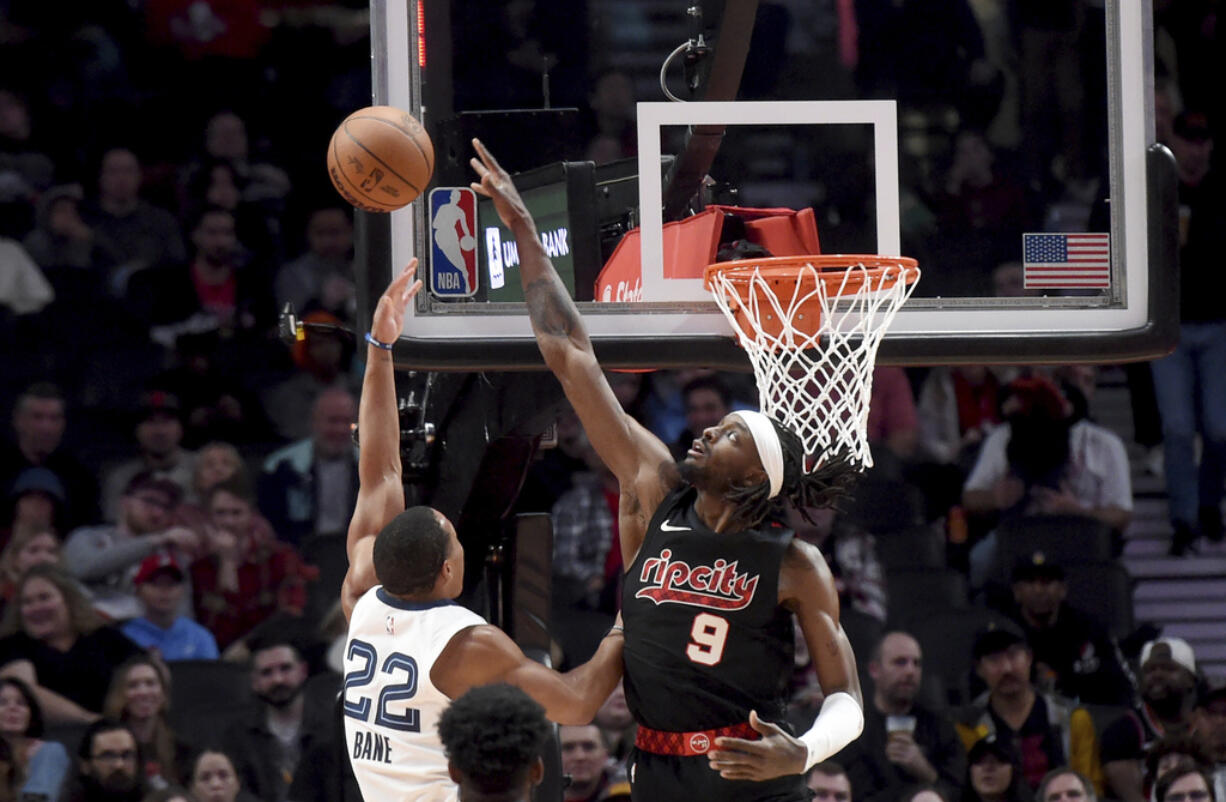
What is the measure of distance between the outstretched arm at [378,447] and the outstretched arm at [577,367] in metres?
0.36

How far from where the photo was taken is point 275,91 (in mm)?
11273

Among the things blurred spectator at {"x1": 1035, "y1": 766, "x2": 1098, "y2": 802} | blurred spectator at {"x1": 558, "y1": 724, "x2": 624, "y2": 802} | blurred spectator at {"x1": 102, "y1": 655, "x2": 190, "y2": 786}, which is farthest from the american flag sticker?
blurred spectator at {"x1": 102, "y1": 655, "x2": 190, "y2": 786}

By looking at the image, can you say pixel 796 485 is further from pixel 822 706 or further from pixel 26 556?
pixel 26 556

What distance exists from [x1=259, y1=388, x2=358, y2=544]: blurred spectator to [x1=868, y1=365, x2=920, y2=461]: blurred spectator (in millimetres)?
2843

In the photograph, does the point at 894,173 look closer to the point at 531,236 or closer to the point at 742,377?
the point at 531,236

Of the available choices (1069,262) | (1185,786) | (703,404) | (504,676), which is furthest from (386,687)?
(703,404)

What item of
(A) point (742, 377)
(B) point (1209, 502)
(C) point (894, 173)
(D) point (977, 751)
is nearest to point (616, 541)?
(A) point (742, 377)

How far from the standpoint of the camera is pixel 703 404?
9.23m

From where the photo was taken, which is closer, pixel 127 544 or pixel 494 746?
pixel 494 746

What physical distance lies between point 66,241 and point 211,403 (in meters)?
1.42

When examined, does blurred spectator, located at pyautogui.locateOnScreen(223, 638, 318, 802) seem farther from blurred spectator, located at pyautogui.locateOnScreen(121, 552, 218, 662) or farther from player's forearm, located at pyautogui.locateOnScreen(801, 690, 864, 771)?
player's forearm, located at pyautogui.locateOnScreen(801, 690, 864, 771)

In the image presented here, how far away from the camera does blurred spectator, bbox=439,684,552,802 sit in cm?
346

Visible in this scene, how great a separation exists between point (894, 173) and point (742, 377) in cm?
450

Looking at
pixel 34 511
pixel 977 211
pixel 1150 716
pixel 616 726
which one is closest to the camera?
pixel 977 211
